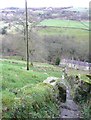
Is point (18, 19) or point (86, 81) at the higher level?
point (18, 19)

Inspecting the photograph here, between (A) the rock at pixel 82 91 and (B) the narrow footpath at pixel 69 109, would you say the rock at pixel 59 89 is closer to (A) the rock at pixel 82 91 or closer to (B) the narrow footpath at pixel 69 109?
(B) the narrow footpath at pixel 69 109

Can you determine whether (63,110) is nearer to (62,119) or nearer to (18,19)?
(62,119)

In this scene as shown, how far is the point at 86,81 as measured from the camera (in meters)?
10.2

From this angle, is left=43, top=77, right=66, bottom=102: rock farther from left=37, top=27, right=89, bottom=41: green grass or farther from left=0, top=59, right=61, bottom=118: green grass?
left=37, top=27, right=89, bottom=41: green grass

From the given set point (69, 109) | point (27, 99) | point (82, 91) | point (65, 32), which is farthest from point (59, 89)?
point (65, 32)

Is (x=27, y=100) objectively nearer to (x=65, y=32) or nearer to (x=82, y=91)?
(x=82, y=91)

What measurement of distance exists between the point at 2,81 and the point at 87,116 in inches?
118

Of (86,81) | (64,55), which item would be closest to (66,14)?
(64,55)


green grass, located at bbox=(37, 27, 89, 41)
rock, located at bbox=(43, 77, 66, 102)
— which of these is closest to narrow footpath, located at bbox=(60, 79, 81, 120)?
rock, located at bbox=(43, 77, 66, 102)

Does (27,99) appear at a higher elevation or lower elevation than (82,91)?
higher

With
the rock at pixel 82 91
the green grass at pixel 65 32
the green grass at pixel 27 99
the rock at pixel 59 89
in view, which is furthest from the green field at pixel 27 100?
the green grass at pixel 65 32

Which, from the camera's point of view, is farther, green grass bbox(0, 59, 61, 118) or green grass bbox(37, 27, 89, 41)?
green grass bbox(37, 27, 89, 41)

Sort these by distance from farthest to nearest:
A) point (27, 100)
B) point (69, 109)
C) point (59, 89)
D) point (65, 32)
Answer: point (65, 32) < point (59, 89) < point (69, 109) < point (27, 100)

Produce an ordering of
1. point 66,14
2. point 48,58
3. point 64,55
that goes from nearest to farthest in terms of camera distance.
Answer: point 66,14, point 48,58, point 64,55
